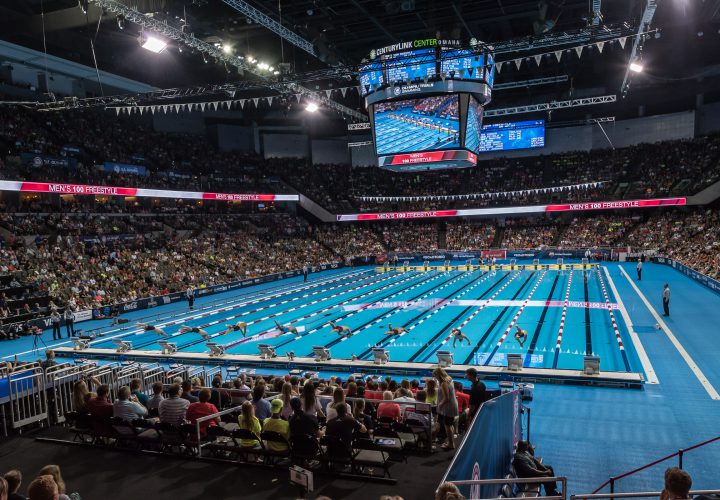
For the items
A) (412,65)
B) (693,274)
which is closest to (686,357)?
(412,65)

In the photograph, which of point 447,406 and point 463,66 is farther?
point 463,66

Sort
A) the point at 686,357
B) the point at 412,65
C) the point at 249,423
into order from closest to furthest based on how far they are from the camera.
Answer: the point at 249,423 < the point at 686,357 < the point at 412,65

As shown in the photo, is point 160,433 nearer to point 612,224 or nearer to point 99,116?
point 99,116

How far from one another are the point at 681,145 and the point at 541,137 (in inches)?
489

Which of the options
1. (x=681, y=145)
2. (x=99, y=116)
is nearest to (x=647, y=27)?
(x=681, y=145)

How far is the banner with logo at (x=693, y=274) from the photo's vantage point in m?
23.9

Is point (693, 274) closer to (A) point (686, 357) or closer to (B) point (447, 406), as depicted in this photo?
(A) point (686, 357)

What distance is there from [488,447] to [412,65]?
59.9 ft

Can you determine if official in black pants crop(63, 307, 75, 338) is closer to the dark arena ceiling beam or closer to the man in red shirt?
the dark arena ceiling beam

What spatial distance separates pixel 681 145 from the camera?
1740 inches

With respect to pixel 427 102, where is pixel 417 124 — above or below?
below

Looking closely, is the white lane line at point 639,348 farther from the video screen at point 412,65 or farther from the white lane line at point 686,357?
the video screen at point 412,65

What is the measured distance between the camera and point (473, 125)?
23641 millimetres

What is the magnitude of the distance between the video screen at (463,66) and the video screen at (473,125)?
3.94 ft
